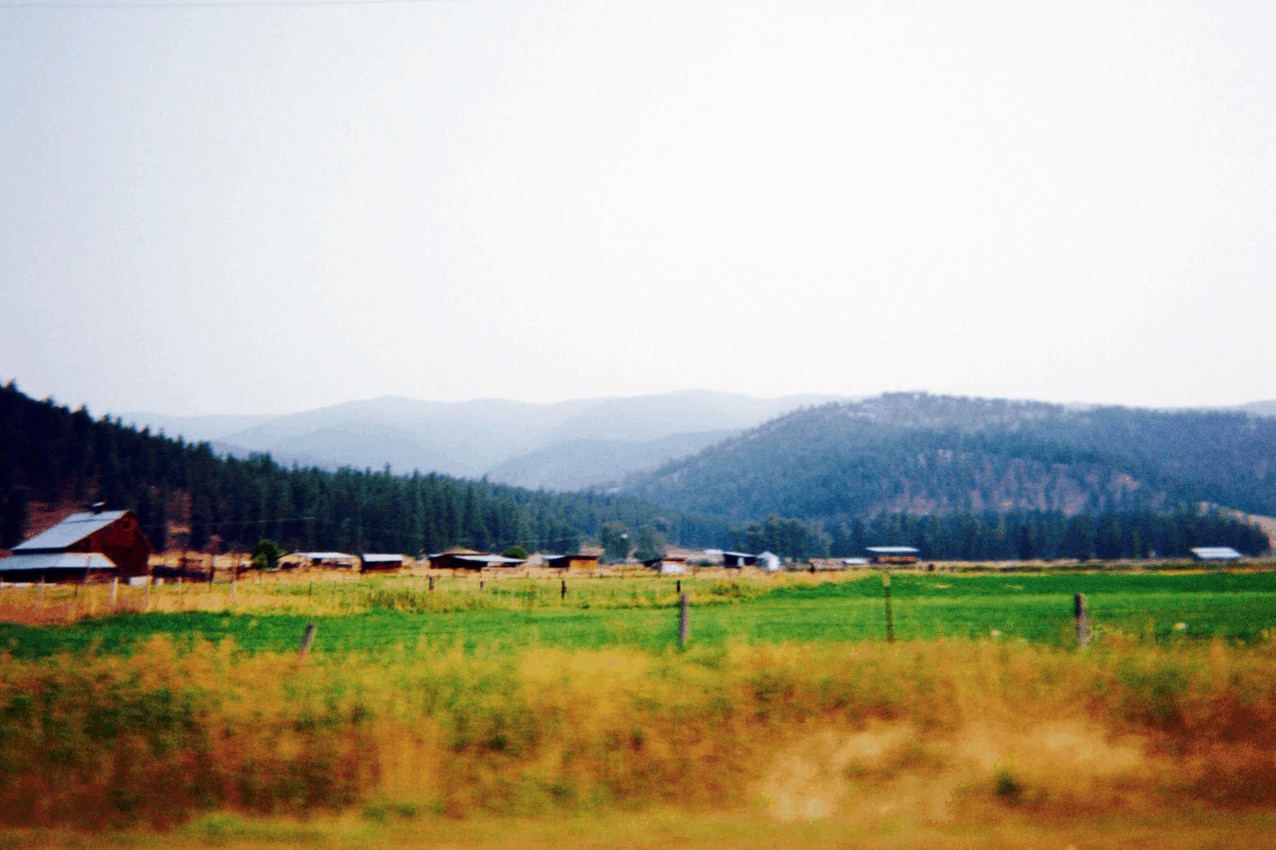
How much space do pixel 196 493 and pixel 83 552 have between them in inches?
2541

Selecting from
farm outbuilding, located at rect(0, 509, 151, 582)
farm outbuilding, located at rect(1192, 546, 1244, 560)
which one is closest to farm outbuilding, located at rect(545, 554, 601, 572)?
farm outbuilding, located at rect(0, 509, 151, 582)

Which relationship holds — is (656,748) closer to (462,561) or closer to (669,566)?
(462,561)

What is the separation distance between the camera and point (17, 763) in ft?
36.8

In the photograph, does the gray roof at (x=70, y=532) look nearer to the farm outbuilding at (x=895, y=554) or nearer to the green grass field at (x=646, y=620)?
the green grass field at (x=646, y=620)

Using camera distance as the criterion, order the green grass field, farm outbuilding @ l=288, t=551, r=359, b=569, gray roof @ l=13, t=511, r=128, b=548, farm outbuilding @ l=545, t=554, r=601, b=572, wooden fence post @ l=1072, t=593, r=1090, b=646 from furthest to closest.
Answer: farm outbuilding @ l=545, t=554, r=601, b=572 < farm outbuilding @ l=288, t=551, r=359, b=569 < gray roof @ l=13, t=511, r=128, b=548 < the green grass field < wooden fence post @ l=1072, t=593, r=1090, b=646

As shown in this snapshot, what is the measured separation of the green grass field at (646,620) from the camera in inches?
948

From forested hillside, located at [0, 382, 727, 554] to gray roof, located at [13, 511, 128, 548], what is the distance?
3875 centimetres

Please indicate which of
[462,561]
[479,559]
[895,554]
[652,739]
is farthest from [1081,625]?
[895,554]

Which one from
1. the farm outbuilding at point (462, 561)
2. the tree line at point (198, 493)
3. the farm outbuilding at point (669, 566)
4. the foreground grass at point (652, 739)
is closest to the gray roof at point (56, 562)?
the tree line at point (198, 493)

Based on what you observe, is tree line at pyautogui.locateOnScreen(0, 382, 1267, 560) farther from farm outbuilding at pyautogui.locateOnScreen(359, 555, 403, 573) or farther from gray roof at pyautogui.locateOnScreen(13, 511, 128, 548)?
gray roof at pyautogui.locateOnScreen(13, 511, 128, 548)

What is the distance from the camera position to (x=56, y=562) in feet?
245

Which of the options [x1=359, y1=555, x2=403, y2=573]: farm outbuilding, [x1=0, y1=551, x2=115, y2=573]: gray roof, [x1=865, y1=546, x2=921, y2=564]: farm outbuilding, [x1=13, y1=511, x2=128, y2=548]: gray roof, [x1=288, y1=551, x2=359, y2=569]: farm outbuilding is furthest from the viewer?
[x1=865, y1=546, x2=921, y2=564]: farm outbuilding

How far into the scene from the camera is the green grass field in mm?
24078

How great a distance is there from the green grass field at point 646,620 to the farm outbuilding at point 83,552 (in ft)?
104
